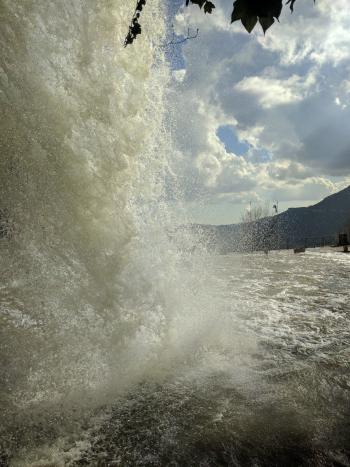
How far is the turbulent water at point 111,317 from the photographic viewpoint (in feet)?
9.44

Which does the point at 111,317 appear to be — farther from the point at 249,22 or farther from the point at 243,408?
the point at 249,22

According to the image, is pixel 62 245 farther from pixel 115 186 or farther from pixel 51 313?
pixel 115 186

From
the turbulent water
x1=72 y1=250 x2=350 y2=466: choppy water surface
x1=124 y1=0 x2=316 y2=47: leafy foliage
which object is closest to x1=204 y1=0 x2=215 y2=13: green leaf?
x1=124 y1=0 x2=316 y2=47: leafy foliage

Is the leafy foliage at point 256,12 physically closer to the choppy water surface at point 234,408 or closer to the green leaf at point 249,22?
the green leaf at point 249,22

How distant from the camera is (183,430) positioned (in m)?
2.95

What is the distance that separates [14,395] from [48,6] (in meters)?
5.49

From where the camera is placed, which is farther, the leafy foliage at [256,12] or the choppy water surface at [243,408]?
the choppy water surface at [243,408]

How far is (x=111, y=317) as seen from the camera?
470 centimetres

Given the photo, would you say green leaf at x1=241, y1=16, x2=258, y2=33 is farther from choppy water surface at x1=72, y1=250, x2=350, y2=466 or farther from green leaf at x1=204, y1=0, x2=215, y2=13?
choppy water surface at x1=72, y1=250, x2=350, y2=466

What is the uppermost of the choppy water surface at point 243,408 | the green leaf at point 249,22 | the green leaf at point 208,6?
the green leaf at point 208,6

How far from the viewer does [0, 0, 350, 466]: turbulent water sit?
2.88 metres

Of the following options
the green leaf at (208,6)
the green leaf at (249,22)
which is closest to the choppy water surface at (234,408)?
the green leaf at (249,22)

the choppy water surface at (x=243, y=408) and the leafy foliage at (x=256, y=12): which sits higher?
the leafy foliage at (x=256, y=12)

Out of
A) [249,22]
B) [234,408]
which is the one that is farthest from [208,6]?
[234,408]
